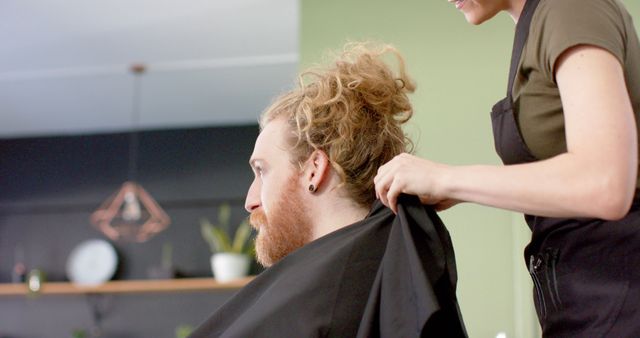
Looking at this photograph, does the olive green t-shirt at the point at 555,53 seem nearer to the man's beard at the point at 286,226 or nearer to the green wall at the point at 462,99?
the man's beard at the point at 286,226

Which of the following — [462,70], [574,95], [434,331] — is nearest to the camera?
[574,95]

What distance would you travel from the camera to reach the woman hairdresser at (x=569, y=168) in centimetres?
109

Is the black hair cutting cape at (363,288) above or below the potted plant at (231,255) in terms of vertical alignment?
below

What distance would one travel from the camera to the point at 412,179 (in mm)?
1214

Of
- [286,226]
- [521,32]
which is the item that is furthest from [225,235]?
[521,32]

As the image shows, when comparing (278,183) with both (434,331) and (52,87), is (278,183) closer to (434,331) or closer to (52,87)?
(434,331)

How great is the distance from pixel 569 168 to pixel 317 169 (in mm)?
643

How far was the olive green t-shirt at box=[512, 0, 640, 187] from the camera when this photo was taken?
1.16 metres

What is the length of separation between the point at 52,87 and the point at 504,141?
4501 millimetres

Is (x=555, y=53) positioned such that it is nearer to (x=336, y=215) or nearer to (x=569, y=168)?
(x=569, y=168)

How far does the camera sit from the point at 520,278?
3.02 meters

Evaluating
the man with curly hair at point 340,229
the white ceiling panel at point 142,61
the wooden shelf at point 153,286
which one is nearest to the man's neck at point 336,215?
the man with curly hair at point 340,229

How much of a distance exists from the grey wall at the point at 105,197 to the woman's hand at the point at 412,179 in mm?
4434

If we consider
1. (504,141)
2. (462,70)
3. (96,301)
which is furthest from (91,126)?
(504,141)
